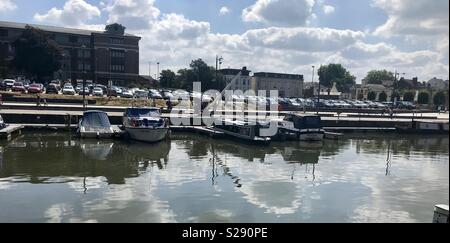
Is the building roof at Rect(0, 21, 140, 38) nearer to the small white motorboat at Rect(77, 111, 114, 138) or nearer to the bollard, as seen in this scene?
the small white motorboat at Rect(77, 111, 114, 138)

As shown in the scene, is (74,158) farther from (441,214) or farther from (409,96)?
(409,96)

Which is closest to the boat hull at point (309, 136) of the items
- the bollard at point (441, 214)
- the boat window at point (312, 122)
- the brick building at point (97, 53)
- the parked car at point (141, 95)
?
the boat window at point (312, 122)

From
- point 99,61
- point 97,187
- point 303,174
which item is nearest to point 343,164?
point 303,174

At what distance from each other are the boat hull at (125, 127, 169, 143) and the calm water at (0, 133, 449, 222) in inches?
39.0

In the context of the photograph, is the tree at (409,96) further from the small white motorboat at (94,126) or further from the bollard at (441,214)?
the bollard at (441,214)

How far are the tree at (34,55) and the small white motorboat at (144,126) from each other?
60.3 meters

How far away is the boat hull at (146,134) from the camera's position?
33.0 meters

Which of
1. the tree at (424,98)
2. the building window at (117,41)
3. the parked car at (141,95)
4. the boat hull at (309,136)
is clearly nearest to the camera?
the boat hull at (309,136)

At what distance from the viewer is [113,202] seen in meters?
15.7

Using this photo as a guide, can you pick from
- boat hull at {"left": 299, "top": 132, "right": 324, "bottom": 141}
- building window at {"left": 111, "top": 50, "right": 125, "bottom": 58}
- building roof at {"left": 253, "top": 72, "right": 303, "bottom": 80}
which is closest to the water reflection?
boat hull at {"left": 299, "top": 132, "right": 324, "bottom": 141}

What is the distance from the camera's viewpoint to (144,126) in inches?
1321

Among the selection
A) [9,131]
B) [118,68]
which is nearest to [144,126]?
[9,131]
